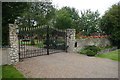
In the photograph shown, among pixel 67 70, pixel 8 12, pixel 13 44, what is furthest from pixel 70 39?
pixel 8 12

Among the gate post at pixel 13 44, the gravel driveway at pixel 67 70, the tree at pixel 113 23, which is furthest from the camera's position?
the tree at pixel 113 23

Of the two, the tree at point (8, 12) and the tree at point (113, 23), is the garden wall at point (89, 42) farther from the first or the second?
the tree at point (8, 12)

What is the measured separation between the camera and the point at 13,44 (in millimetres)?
5652

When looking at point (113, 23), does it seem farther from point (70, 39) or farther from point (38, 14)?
point (38, 14)

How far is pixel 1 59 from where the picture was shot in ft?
17.7

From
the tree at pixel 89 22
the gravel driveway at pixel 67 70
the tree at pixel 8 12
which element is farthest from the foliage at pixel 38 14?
the gravel driveway at pixel 67 70

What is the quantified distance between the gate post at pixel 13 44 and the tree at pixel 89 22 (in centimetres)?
1521

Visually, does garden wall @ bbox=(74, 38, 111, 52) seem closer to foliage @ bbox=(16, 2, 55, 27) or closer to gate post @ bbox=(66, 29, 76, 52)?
gate post @ bbox=(66, 29, 76, 52)

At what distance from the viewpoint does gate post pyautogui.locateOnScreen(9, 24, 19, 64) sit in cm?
557

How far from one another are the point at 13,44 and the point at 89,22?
16738mm

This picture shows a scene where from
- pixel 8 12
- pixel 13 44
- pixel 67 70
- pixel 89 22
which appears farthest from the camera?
pixel 89 22

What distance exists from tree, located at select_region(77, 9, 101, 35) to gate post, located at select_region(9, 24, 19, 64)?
1521 centimetres

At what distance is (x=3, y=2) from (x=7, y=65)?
4.04 m

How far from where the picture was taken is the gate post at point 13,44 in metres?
5.57
